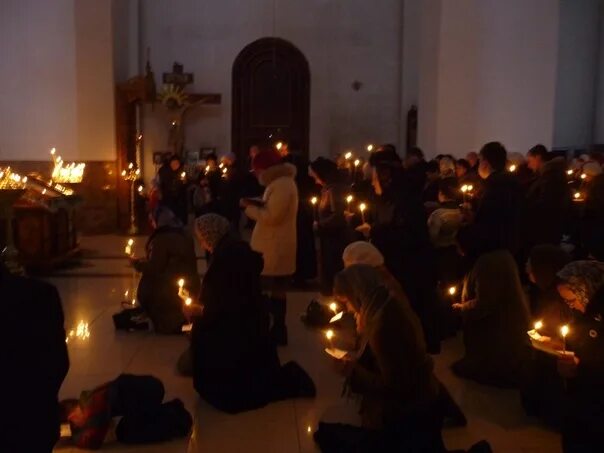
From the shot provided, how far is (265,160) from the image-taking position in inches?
277

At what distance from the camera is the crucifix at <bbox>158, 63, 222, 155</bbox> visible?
55.5ft

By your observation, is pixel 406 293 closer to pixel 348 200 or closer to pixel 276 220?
pixel 276 220

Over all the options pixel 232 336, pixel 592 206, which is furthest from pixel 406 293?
pixel 592 206

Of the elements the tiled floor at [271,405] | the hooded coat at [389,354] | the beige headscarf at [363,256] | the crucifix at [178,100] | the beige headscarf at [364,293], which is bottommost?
the tiled floor at [271,405]

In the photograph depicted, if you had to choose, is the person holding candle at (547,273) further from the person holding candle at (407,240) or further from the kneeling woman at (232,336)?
the kneeling woman at (232,336)

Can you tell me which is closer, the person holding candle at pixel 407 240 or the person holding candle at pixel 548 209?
the person holding candle at pixel 407 240

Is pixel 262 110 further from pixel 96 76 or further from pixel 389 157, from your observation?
pixel 389 157

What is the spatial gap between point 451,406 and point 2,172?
7.01m

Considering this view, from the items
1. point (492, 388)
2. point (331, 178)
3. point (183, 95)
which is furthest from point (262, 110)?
point (492, 388)

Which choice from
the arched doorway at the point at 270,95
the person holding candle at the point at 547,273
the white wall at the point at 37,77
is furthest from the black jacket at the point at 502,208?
the arched doorway at the point at 270,95

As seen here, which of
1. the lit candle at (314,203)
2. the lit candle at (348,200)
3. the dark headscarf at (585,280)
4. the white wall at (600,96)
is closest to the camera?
the dark headscarf at (585,280)

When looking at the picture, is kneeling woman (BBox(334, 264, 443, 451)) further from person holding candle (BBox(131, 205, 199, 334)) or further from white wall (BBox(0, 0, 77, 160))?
white wall (BBox(0, 0, 77, 160))

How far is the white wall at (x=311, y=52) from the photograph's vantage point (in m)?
17.6

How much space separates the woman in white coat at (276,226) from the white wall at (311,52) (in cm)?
1105
